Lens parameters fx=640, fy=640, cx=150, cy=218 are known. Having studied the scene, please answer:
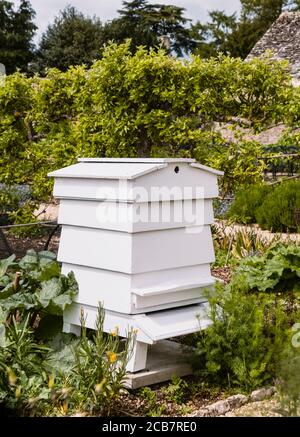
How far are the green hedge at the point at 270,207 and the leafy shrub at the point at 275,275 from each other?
381 centimetres

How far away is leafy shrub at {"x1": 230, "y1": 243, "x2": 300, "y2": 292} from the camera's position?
161 inches

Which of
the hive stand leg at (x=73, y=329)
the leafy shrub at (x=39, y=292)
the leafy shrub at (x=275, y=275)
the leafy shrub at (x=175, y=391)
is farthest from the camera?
the leafy shrub at (x=275, y=275)

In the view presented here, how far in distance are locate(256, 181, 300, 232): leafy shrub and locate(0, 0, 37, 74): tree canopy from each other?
27019 millimetres

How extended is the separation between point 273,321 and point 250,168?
3.87 meters

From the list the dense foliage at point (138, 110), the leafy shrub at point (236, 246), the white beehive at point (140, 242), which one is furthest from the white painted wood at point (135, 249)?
the dense foliage at point (138, 110)

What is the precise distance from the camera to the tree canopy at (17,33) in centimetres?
3362

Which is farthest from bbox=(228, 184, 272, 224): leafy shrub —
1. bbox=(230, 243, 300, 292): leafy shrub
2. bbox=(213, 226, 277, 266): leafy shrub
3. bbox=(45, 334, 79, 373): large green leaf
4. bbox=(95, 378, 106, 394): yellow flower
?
bbox=(95, 378, 106, 394): yellow flower

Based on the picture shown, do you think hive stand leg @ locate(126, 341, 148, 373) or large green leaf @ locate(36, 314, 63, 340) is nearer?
hive stand leg @ locate(126, 341, 148, 373)

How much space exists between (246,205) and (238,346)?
218 inches

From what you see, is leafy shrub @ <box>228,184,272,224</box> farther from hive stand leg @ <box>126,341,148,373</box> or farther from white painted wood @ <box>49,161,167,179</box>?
hive stand leg @ <box>126,341,148,373</box>

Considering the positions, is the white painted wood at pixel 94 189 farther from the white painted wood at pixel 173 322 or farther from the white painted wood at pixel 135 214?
the white painted wood at pixel 173 322

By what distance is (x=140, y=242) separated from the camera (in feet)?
12.1

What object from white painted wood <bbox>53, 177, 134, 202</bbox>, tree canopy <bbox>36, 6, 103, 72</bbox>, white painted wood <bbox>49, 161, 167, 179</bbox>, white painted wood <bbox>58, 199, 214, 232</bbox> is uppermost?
tree canopy <bbox>36, 6, 103, 72</bbox>

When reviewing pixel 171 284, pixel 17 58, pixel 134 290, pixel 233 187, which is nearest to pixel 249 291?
pixel 171 284
